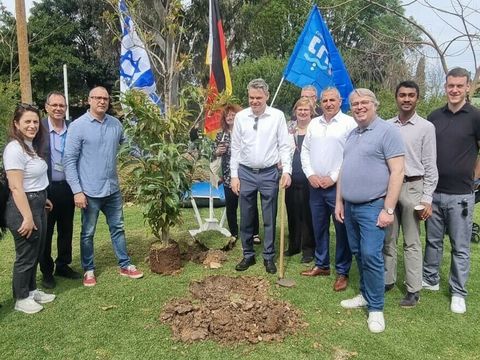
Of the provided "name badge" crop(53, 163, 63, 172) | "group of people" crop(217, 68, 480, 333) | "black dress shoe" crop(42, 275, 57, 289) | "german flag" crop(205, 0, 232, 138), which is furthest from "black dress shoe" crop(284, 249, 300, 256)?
"name badge" crop(53, 163, 63, 172)

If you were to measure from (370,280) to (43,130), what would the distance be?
2.83 meters

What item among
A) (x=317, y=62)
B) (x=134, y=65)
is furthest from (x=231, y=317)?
(x=134, y=65)

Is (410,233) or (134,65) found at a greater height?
(134,65)

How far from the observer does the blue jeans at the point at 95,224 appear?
3869mm

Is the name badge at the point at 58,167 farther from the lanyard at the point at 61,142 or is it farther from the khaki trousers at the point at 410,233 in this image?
the khaki trousers at the point at 410,233

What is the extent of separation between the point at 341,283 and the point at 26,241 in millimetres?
2704

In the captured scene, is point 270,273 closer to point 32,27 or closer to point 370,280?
point 370,280

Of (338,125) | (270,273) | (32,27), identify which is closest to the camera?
(338,125)

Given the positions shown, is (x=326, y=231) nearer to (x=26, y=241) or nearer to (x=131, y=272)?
(x=131, y=272)

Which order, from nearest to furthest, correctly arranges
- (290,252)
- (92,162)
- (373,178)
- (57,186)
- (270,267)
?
(373,178), (92,162), (57,186), (270,267), (290,252)

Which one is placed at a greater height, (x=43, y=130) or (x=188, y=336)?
(x=43, y=130)

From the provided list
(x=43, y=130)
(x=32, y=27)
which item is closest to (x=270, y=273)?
(x=43, y=130)

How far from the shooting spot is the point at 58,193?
388 centimetres

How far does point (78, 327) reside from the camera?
Result: 10.6ft
